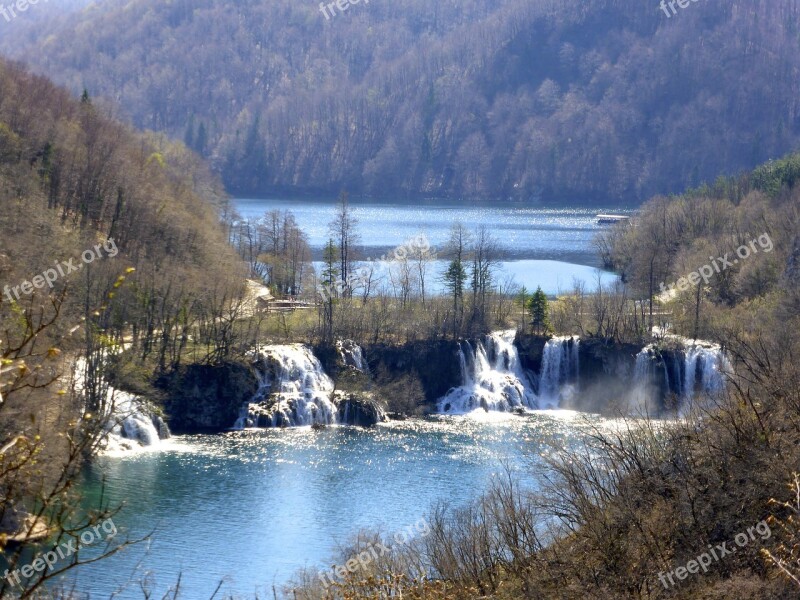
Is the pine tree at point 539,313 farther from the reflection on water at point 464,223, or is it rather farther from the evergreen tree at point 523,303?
the reflection on water at point 464,223

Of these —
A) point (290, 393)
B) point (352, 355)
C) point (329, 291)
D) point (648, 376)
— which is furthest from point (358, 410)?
point (648, 376)

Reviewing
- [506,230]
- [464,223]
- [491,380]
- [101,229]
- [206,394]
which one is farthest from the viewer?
[464,223]

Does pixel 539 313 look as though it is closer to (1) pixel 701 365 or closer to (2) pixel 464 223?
(1) pixel 701 365

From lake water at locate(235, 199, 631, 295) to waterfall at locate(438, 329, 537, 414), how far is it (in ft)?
57.1

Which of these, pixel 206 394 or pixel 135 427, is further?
pixel 206 394

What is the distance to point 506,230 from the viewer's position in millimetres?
123625

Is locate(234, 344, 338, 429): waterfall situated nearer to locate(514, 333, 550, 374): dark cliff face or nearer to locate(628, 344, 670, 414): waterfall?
locate(514, 333, 550, 374): dark cliff face

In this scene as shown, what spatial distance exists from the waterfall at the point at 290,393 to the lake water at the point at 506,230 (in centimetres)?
2266

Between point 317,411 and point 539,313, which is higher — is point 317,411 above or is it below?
below

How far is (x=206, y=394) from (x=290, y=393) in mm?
3867

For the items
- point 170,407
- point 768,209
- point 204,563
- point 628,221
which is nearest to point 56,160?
point 170,407

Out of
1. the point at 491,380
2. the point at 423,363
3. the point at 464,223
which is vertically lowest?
the point at 491,380

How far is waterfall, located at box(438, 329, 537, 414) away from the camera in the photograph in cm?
5262

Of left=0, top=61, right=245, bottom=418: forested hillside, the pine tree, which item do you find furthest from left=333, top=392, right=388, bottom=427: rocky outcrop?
the pine tree
